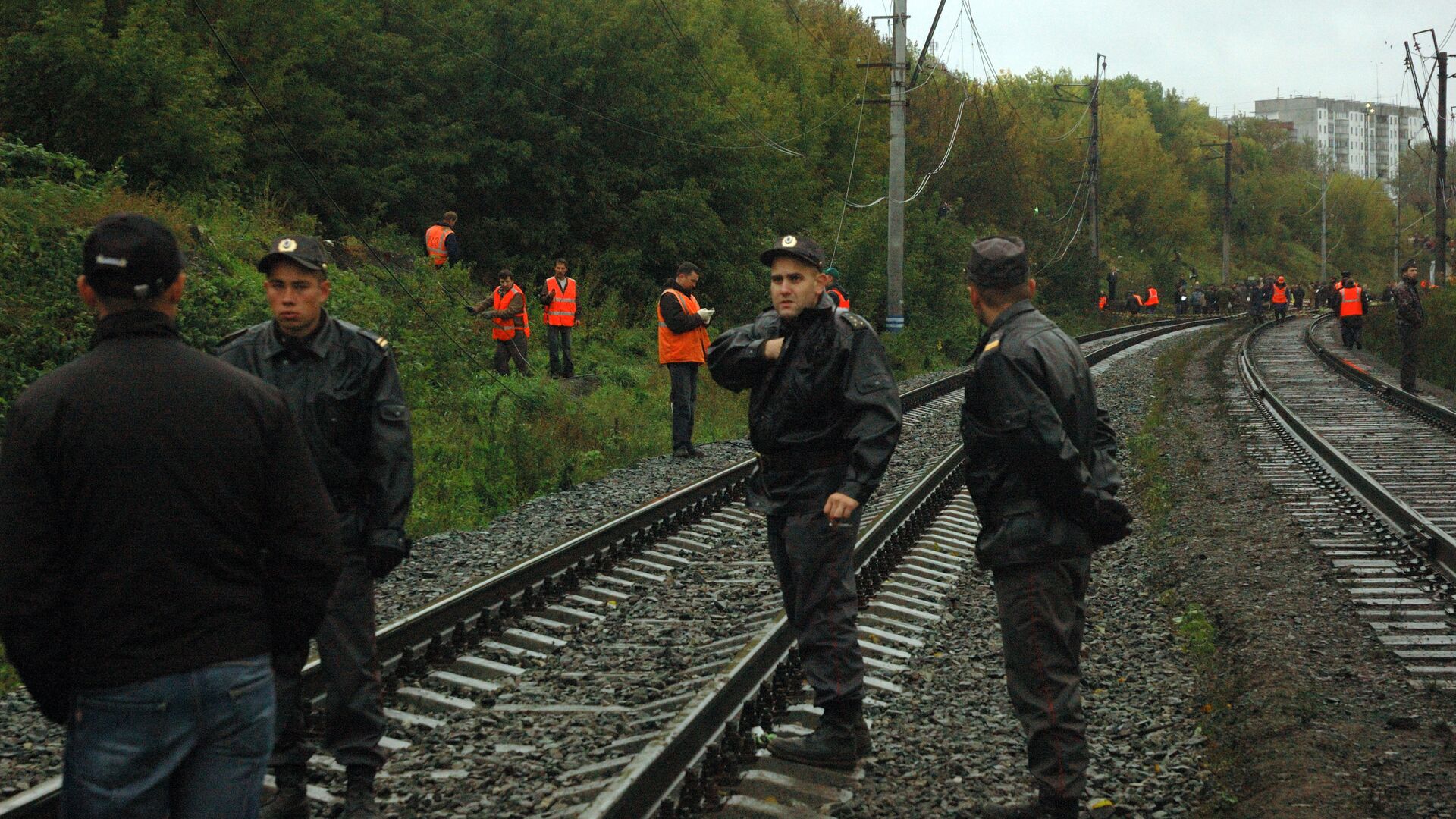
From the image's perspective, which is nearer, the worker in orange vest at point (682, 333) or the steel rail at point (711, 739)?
the steel rail at point (711, 739)

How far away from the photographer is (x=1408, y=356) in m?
20.0

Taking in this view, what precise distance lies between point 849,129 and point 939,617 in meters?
40.5

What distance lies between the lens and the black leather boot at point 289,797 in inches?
176

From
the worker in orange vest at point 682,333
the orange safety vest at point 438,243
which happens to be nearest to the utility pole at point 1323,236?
the orange safety vest at point 438,243

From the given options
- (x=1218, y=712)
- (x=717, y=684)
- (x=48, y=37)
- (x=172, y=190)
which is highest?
(x=48, y=37)

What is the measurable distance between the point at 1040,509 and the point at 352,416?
7.89ft

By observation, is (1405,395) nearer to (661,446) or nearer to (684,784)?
(661,446)

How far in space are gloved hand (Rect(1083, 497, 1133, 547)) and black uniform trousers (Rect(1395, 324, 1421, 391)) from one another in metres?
17.6

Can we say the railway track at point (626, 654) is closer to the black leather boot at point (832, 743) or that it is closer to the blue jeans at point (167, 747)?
the black leather boot at point (832, 743)

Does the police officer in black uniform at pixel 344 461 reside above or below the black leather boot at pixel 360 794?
above

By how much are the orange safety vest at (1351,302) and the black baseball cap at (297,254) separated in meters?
28.6

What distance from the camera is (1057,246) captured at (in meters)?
49.6

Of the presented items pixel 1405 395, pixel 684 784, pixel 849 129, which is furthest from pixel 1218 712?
pixel 849 129

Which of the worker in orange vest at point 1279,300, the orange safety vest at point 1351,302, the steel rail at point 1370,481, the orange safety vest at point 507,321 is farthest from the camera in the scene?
the worker in orange vest at point 1279,300
